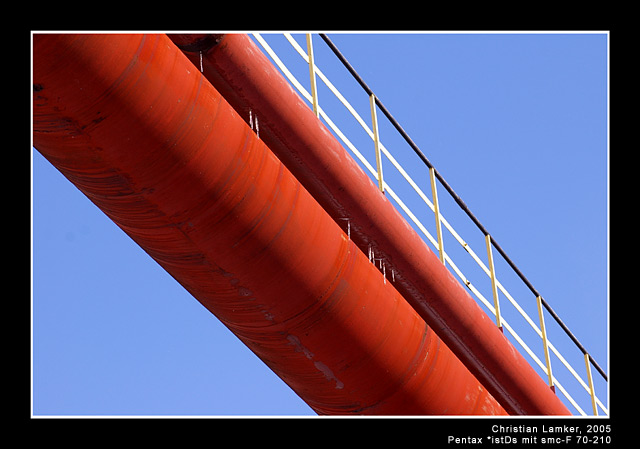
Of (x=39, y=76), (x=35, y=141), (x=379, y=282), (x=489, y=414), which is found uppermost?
(x=39, y=76)

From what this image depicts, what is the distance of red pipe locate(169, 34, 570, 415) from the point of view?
5848 millimetres

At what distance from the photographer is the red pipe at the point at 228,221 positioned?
15.2 ft

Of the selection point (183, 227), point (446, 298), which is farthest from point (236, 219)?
point (446, 298)

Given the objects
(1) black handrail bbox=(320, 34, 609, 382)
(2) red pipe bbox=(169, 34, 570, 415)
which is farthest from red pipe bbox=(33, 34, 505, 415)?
(1) black handrail bbox=(320, 34, 609, 382)

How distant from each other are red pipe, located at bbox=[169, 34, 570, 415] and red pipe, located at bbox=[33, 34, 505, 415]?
52cm

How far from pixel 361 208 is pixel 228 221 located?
155cm

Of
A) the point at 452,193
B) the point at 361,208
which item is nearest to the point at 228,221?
the point at 361,208

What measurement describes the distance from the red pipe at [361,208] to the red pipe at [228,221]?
1.70 ft

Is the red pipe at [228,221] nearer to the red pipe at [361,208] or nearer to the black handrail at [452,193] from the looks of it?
the red pipe at [361,208]

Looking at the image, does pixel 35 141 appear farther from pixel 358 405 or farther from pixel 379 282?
pixel 358 405

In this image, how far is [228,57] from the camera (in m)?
5.71

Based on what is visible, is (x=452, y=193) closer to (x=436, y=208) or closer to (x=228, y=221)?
(x=436, y=208)

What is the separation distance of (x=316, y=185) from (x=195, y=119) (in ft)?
5.19
